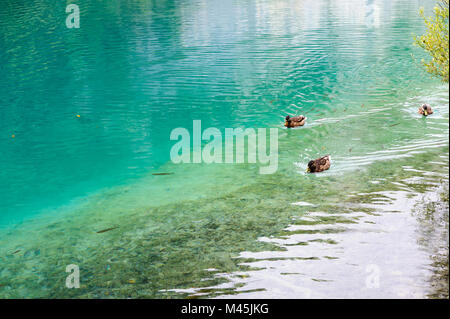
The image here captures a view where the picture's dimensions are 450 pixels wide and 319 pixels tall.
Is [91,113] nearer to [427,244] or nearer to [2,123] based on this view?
[2,123]

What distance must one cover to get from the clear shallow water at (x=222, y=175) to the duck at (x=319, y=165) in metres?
0.31

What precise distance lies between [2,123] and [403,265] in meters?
16.4

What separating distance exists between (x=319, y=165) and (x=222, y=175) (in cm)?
266

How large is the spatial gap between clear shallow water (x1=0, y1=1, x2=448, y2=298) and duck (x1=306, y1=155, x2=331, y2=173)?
0.31 meters

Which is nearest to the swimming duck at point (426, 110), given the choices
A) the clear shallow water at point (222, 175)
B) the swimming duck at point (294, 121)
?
the clear shallow water at point (222, 175)

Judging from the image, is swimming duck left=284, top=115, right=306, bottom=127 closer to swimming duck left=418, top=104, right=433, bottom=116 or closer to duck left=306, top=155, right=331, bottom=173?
duck left=306, top=155, right=331, bottom=173

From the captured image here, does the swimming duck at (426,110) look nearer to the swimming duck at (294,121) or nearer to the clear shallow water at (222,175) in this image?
the clear shallow water at (222,175)

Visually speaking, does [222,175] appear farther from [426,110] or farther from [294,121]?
[426,110]

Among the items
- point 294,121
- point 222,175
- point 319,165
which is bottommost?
point 222,175

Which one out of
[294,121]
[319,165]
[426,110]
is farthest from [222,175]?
[426,110]

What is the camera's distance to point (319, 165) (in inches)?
435

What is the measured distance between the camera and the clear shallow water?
757 cm

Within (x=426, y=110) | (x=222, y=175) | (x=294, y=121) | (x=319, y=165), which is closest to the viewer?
(x=319, y=165)
